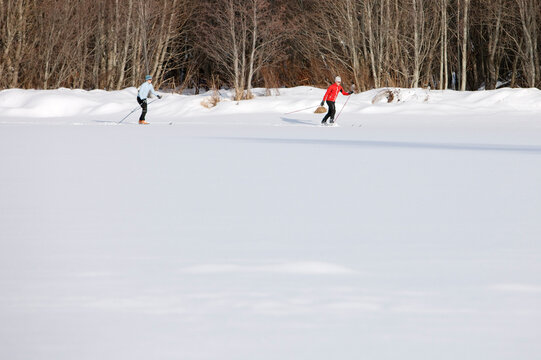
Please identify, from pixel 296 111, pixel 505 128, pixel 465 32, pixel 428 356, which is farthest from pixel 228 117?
pixel 428 356

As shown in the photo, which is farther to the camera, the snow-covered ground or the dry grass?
the dry grass

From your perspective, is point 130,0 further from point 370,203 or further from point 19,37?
point 370,203

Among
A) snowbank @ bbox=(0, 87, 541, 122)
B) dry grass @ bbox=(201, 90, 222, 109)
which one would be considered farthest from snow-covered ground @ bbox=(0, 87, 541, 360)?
dry grass @ bbox=(201, 90, 222, 109)

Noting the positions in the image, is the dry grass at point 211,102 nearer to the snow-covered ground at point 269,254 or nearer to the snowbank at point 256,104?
the snowbank at point 256,104

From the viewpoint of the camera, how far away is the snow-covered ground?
4246mm

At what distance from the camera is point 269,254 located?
634 centimetres

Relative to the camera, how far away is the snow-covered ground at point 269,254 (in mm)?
4246

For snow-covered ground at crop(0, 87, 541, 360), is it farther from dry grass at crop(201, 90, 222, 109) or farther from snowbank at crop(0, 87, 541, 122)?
dry grass at crop(201, 90, 222, 109)

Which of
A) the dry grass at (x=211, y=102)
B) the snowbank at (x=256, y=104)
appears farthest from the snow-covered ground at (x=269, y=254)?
the dry grass at (x=211, y=102)

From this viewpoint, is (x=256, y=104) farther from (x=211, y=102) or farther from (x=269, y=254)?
(x=269, y=254)

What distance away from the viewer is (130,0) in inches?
1538

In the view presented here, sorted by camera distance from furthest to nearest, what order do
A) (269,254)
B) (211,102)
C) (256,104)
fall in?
(211,102)
(256,104)
(269,254)

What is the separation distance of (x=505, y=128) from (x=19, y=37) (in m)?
22.4

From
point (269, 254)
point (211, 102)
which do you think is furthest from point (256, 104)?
point (269, 254)
